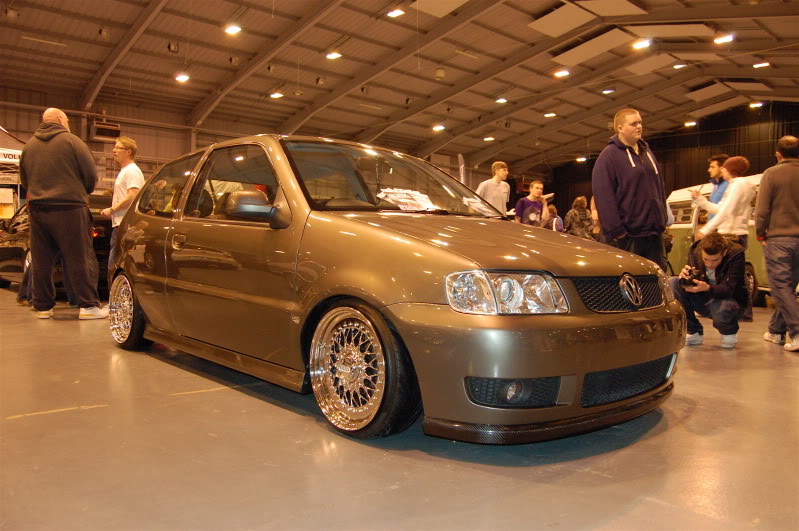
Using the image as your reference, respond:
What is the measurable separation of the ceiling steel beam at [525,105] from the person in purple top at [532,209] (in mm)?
11990

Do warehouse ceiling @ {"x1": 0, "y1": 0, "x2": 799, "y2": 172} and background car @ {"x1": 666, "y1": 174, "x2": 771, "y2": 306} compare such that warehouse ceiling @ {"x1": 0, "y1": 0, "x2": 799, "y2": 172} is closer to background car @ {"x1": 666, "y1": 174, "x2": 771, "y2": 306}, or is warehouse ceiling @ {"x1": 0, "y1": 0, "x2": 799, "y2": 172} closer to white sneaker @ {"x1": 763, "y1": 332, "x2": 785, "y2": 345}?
background car @ {"x1": 666, "y1": 174, "x2": 771, "y2": 306}

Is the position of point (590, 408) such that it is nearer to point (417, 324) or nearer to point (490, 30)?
point (417, 324)

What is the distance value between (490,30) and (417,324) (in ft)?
49.7

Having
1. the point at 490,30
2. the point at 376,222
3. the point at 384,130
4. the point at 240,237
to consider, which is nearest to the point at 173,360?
the point at 240,237

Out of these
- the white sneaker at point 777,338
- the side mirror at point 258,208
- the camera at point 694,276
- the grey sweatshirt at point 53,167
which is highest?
the grey sweatshirt at point 53,167

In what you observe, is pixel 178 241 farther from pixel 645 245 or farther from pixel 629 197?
pixel 645 245

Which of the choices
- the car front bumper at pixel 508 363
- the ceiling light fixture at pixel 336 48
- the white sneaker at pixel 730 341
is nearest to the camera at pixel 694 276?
the white sneaker at pixel 730 341

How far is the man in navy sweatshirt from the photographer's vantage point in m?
4.16

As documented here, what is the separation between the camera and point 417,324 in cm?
230

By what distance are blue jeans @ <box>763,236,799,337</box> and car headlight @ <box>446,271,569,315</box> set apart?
10.9 ft

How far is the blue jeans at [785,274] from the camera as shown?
4742 millimetres

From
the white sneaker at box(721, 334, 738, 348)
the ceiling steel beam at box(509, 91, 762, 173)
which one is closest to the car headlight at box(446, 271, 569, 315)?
the white sneaker at box(721, 334, 738, 348)

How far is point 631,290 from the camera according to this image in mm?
2600

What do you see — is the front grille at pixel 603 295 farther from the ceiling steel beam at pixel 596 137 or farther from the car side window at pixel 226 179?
the ceiling steel beam at pixel 596 137
